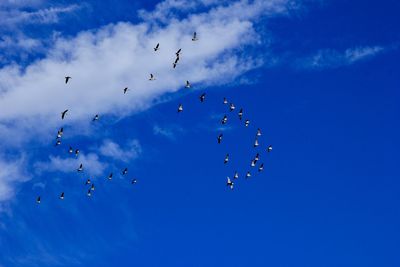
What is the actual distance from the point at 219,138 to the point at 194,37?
56.5 feet

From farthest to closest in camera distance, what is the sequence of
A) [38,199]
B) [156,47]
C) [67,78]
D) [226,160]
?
[38,199] → [226,160] → [67,78] → [156,47]

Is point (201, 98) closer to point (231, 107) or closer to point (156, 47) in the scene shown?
point (231, 107)

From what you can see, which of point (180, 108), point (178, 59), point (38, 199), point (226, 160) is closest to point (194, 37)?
point (178, 59)

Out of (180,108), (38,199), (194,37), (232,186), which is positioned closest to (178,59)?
(194,37)

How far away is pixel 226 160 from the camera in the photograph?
355 feet

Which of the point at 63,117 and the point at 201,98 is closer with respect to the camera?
the point at 63,117

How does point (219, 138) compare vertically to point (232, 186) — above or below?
above

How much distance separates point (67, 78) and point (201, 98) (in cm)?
1650

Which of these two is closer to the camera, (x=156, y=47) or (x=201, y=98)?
(x=156, y=47)

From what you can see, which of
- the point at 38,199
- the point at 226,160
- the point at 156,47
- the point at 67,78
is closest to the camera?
the point at 156,47

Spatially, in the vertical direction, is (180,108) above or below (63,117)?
above

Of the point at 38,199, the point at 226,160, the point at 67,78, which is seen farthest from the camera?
the point at 38,199

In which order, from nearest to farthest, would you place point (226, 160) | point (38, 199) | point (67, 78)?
1. point (67, 78)
2. point (226, 160)
3. point (38, 199)

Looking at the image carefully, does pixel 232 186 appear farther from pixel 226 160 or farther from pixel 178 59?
pixel 178 59
